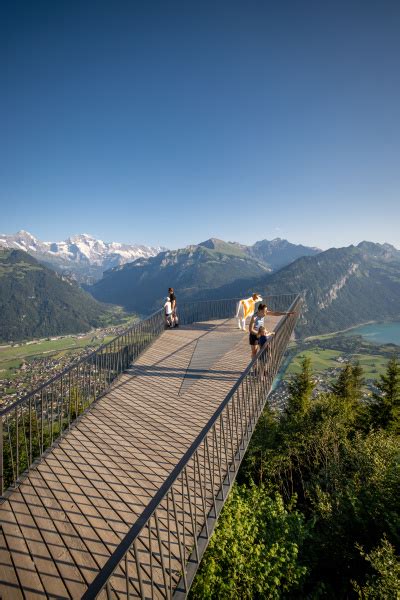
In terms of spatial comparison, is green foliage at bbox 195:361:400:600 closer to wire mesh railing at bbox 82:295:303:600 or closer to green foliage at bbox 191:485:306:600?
green foliage at bbox 191:485:306:600

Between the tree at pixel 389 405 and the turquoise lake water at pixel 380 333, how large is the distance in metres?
148

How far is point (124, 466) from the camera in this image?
6098 mm

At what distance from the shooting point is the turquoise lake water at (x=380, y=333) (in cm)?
15725

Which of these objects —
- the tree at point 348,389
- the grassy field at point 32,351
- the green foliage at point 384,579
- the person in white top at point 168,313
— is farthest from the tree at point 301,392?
the grassy field at point 32,351

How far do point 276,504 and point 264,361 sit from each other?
5634mm

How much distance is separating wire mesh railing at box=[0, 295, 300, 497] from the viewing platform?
2.7 inches

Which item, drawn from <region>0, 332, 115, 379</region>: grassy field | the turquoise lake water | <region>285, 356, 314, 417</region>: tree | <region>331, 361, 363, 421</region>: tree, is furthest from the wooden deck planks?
the turquoise lake water

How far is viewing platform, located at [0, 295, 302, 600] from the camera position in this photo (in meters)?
3.86

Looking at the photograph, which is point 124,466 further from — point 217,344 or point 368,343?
point 368,343

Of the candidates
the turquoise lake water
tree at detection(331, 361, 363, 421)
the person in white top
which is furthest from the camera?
the turquoise lake water

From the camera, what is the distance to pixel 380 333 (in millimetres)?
177125

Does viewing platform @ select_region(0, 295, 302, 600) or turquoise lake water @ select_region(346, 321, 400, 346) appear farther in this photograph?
turquoise lake water @ select_region(346, 321, 400, 346)

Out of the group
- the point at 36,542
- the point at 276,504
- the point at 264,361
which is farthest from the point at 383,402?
the point at 36,542

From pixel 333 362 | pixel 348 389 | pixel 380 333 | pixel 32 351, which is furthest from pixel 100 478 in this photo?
pixel 380 333
